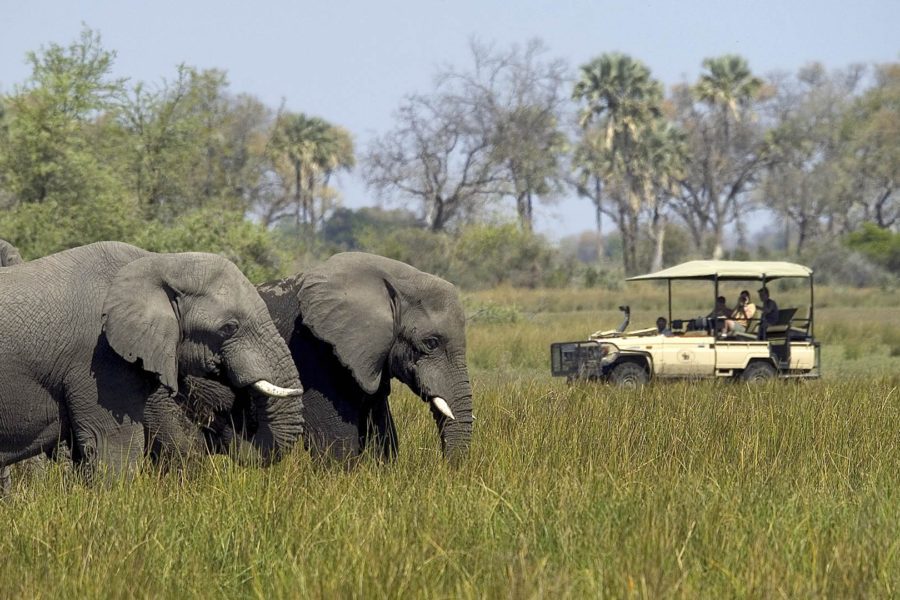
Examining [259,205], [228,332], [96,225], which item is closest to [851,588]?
[228,332]

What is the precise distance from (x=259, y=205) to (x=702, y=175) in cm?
2397

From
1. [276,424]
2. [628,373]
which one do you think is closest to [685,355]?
[628,373]

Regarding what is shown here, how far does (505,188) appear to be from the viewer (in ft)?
171

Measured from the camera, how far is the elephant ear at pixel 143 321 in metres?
6.84

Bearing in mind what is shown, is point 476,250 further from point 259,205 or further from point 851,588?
point 851,588

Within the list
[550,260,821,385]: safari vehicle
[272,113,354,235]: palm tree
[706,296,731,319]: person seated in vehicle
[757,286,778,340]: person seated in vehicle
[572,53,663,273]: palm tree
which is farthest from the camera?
[272,113,354,235]: palm tree

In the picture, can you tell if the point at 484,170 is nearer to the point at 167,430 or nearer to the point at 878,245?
the point at 878,245

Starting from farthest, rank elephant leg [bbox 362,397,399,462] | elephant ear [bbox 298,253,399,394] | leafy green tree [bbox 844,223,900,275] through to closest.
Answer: leafy green tree [bbox 844,223,900,275], elephant leg [bbox 362,397,399,462], elephant ear [bbox 298,253,399,394]

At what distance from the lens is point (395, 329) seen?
797cm

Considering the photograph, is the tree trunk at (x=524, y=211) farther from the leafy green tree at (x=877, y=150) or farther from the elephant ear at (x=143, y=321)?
the elephant ear at (x=143, y=321)

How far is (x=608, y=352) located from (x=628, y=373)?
36cm

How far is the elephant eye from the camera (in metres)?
7.24

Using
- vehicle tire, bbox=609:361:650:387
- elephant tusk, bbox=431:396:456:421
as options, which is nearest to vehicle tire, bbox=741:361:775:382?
vehicle tire, bbox=609:361:650:387

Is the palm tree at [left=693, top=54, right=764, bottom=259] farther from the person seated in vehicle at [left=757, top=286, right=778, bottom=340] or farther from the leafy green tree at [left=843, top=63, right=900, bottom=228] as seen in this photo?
the person seated in vehicle at [left=757, top=286, right=778, bottom=340]
